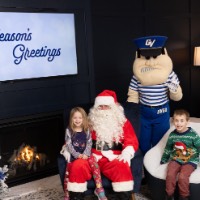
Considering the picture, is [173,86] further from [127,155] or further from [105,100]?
[127,155]

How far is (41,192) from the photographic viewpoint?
3412mm

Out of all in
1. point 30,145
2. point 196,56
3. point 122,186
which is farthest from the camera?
point 196,56

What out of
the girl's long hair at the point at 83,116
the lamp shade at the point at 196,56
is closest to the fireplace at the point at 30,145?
the girl's long hair at the point at 83,116

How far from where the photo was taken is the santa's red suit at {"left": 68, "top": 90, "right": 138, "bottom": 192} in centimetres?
275

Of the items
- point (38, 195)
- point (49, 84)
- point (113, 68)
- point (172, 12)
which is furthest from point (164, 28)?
point (38, 195)

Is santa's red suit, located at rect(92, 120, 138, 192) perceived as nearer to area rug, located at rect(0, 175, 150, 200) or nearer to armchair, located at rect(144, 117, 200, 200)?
armchair, located at rect(144, 117, 200, 200)

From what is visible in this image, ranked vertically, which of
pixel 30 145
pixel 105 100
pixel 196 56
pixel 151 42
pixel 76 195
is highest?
pixel 151 42

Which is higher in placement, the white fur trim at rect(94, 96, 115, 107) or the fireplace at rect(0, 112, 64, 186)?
the white fur trim at rect(94, 96, 115, 107)

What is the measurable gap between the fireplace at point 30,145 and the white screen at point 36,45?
0.47 meters

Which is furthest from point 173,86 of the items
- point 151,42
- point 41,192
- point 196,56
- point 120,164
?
point 196,56

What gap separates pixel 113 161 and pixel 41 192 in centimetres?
97

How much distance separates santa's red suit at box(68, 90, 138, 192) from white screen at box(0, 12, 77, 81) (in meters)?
0.89


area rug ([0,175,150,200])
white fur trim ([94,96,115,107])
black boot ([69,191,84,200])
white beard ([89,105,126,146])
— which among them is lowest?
A: area rug ([0,175,150,200])

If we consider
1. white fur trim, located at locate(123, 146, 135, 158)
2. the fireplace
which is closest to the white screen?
the fireplace
